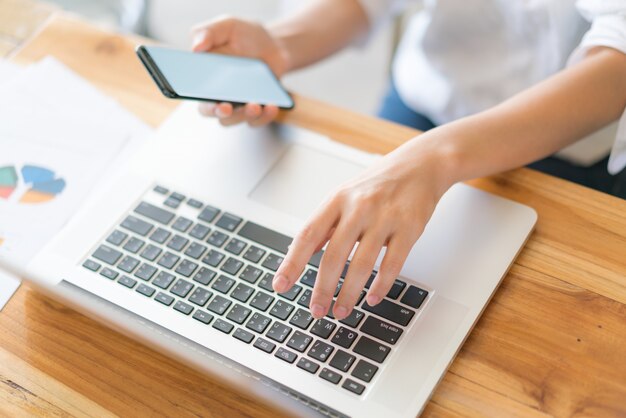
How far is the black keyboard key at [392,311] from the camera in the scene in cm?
59

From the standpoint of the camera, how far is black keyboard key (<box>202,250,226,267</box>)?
2.11 ft

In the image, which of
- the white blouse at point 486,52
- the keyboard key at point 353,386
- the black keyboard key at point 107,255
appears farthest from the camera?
the white blouse at point 486,52

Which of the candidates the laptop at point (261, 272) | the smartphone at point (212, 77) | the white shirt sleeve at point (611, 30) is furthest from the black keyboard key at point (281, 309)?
the white shirt sleeve at point (611, 30)

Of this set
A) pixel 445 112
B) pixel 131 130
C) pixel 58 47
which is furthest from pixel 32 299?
pixel 445 112

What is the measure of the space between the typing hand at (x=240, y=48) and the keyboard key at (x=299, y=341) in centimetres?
25

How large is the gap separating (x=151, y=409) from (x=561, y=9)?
1.80 feet

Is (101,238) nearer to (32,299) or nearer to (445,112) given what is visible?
(32,299)

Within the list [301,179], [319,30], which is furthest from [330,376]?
[319,30]

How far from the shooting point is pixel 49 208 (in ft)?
2.40

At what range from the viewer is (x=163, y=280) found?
635 millimetres

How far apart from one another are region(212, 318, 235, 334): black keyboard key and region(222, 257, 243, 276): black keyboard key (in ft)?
0.16

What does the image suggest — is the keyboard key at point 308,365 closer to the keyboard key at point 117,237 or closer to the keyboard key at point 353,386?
the keyboard key at point 353,386

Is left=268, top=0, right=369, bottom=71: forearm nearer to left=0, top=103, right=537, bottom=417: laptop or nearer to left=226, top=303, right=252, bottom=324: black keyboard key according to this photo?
left=0, top=103, right=537, bottom=417: laptop

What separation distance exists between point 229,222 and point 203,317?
11 centimetres
